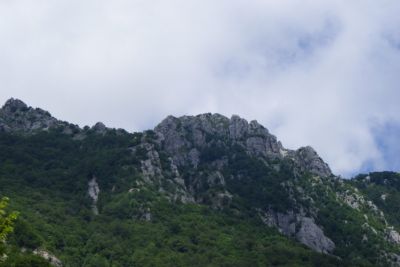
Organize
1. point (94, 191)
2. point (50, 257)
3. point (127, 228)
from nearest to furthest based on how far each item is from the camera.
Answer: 1. point (50, 257)
2. point (127, 228)
3. point (94, 191)

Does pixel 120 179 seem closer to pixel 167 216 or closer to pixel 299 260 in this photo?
pixel 167 216

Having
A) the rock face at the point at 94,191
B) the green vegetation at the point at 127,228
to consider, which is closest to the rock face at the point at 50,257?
the green vegetation at the point at 127,228

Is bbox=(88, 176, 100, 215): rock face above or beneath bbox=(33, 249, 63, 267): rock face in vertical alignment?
above

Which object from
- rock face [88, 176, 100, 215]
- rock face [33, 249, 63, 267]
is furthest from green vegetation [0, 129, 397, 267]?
rock face [88, 176, 100, 215]

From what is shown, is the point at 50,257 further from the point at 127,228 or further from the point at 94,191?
the point at 94,191

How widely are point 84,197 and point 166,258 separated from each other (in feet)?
152

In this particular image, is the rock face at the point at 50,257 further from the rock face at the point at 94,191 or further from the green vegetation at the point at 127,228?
the rock face at the point at 94,191

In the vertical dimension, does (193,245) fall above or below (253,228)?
below

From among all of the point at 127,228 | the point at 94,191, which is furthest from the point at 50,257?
the point at 94,191

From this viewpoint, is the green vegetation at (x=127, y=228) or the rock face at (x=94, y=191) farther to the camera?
the rock face at (x=94, y=191)

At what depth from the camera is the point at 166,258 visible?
504ft

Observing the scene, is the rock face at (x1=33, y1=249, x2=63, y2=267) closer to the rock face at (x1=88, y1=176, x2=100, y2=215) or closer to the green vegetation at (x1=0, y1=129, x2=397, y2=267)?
the green vegetation at (x1=0, y1=129, x2=397, y2=267)

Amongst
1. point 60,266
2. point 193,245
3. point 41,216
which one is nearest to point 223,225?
point 193,245

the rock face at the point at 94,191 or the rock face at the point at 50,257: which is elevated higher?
the rock face at the point at 94,191
